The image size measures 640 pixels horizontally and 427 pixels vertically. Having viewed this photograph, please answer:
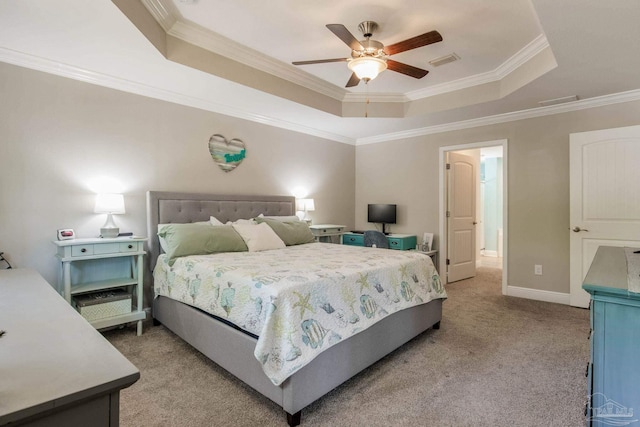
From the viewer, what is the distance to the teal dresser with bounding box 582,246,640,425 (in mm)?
1189

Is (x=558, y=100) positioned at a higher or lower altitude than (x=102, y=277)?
higher

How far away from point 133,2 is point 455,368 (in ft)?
11.2

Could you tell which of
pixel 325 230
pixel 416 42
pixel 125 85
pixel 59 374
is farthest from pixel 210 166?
pixel 59 374

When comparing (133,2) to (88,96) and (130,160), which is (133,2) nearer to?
(88,96)

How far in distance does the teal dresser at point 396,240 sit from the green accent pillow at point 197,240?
2.40 meters

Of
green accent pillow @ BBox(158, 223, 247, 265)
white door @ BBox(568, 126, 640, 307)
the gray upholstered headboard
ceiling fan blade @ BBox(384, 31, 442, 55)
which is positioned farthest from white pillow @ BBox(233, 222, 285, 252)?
white door @ BBox(568, 126, 640, 307)

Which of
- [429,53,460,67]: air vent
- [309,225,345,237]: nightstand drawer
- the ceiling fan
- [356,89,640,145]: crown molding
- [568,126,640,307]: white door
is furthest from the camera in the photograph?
[309,225,345,237]: nightstand drawer

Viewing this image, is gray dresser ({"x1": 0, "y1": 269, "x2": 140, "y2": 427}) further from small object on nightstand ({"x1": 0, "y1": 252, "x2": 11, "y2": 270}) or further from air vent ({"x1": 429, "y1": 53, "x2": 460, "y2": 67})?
air vent ({"x1": 429, "y1": 53, "x2": 460, "y2": 67})

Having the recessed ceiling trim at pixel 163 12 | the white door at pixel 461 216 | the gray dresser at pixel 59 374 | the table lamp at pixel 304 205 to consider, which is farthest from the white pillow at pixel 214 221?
the white door at pixel 461 216

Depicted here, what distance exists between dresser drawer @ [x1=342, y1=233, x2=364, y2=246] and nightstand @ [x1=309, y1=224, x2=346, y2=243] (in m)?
0.14

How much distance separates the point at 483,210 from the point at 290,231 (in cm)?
595

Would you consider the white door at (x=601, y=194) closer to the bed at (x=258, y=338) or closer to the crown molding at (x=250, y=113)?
the crown molding at (x=250, y=113)

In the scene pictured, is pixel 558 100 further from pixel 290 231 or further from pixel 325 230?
pixel 290 231

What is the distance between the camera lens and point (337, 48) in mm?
3035
